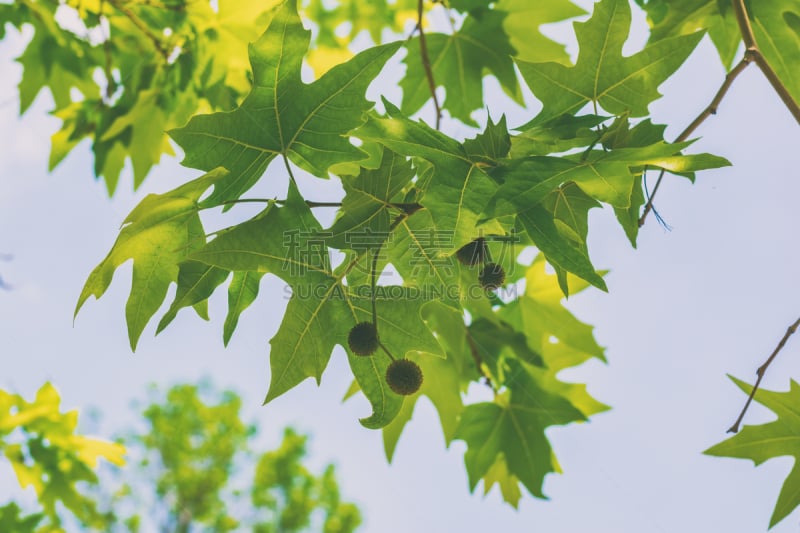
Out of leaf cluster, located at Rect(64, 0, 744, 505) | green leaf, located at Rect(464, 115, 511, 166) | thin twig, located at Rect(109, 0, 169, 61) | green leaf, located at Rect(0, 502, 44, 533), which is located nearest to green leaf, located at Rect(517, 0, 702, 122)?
leaf cluster, located at Rect(64, 0, 744, 505)

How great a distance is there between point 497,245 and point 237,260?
715 millimetres

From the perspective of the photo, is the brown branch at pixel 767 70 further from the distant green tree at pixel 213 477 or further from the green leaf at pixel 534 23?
the distant green tree at pixel 213 477

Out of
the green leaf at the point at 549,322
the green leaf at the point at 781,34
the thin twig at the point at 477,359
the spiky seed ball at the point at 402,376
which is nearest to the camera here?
the spiky seed ball at the point at 402,376

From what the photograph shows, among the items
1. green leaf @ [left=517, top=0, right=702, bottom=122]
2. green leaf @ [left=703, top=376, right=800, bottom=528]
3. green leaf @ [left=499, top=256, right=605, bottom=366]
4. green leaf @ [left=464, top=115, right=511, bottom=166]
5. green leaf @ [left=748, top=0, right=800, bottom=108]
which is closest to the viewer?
green leaf @ [left=464, top=115, right=511, bottom=166]

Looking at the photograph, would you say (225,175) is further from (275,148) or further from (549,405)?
(549,405)

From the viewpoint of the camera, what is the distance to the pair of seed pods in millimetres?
1771

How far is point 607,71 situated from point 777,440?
4.27ft

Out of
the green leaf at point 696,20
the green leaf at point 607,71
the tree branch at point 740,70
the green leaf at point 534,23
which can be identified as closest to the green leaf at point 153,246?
the green leaf at point 607,71

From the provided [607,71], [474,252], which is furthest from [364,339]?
[607,71]

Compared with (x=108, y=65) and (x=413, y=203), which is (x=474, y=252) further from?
(x=108, y=65)

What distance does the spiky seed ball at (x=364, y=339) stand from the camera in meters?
1.81

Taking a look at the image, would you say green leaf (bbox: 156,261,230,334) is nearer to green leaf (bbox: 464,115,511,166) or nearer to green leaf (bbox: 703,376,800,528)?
green leaf (bbox: 464,115,511,166)

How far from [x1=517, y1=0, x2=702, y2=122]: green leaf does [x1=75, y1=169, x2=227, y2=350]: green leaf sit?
0.86 meters

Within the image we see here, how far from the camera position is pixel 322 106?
170cm
